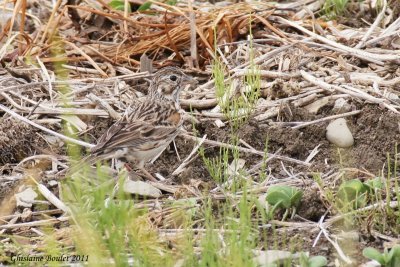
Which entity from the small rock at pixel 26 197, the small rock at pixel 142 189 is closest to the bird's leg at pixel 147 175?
the small rock at pixel 142 189

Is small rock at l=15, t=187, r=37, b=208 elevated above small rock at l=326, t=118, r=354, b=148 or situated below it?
below

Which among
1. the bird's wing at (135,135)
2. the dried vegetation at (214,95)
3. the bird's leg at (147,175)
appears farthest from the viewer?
the bird's wing at (135,135)

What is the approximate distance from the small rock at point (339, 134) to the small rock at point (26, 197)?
86.9 inches

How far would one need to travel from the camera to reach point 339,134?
752 cm

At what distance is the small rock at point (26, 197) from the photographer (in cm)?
693

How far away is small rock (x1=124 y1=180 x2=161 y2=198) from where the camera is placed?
694 cm

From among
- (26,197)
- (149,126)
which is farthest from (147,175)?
(26,197)

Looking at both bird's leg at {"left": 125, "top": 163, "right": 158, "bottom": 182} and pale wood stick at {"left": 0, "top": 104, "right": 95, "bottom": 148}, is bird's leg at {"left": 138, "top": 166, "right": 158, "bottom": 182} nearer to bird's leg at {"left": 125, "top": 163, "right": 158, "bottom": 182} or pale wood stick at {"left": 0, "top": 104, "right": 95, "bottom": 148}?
bird's leg at {"left": 125, "top": 163, "right": 158, "bottom": 182}

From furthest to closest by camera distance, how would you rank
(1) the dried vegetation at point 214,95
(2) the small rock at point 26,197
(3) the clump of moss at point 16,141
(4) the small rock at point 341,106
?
(4) the small rock at point 341,106, (3) the clump of moss at point 16,141, (2) the small rock at point 26,197, (1) the dried vegetation at point 214,95

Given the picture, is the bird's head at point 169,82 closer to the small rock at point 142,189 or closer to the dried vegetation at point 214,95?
the dried vegetation at point 214,95

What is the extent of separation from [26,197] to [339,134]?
2309 millimetres

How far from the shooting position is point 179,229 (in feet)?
20.6

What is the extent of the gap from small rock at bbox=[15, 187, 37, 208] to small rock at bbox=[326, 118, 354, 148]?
2.21 meters

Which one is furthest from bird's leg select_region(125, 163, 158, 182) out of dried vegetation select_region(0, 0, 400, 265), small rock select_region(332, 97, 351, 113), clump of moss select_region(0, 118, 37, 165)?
small rock select_region(332, 97, 351, 113)
